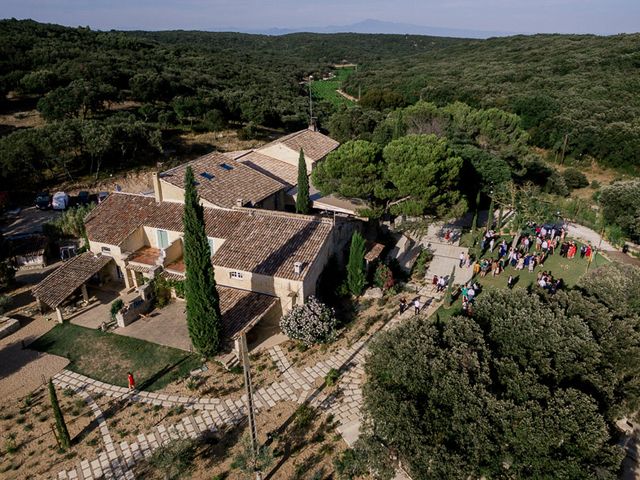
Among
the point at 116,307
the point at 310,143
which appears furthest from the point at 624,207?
the point at 116,307

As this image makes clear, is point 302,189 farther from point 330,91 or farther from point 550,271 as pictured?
point 330,91

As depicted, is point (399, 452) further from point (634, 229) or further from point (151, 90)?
point (151, 90)

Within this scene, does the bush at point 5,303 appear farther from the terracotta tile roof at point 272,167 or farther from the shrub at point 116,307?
the terracotta tile roof at point 272,167

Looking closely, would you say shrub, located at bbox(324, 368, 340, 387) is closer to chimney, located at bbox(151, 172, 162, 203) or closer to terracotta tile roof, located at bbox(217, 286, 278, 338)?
terracotta tile roof, located at bbox(217, 286, 278, 338)

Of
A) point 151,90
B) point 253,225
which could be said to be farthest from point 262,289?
point 151,90

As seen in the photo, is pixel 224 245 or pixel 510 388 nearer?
pixel 510 388
